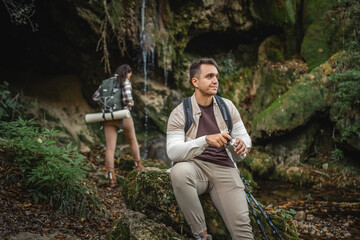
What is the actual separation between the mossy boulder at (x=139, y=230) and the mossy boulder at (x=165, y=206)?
12cm

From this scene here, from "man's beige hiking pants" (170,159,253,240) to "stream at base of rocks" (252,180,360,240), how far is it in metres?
1.33

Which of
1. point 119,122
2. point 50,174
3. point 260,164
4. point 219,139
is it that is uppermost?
point 219,139

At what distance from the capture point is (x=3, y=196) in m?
3.46

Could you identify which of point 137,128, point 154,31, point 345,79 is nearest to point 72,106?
point 137,128

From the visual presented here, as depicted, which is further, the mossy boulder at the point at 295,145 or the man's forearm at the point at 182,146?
the mossy boulder at the point at 295,145

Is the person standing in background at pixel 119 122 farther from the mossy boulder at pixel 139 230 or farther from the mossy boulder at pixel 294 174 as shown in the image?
the mossy boulder at pixel 294 174

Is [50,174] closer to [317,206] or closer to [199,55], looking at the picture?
[317,206]

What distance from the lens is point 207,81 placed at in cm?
302

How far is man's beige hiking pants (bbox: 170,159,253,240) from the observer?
2.65 metres

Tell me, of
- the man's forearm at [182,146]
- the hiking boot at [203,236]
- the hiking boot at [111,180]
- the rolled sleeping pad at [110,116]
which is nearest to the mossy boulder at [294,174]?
the hiking boot at [111,180]

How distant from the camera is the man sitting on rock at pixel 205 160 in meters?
A: 2.66

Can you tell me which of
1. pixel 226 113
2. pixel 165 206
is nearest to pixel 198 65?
pixel 226 113

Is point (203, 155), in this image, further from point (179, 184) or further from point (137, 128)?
point (137, 128)

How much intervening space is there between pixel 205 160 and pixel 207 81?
798 millimetres
